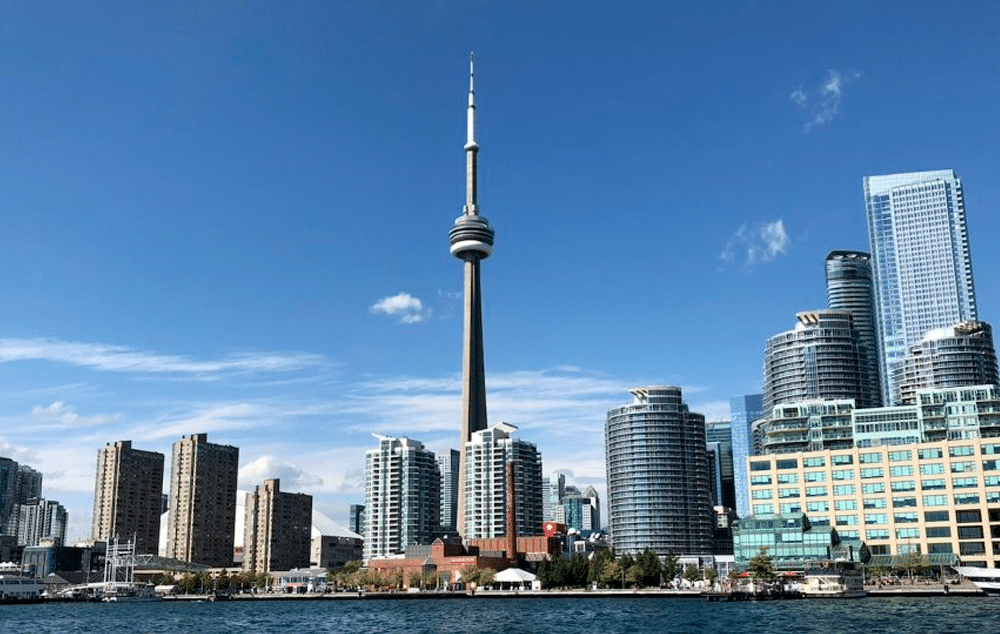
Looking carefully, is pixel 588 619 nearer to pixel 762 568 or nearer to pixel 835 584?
pixel 835 584

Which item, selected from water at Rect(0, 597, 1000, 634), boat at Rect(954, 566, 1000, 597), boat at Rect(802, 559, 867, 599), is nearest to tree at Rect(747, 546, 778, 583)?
boat at Rect(802, 559, 867, 599)

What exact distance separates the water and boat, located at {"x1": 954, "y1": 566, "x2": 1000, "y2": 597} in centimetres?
913

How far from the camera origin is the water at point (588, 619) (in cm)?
11525

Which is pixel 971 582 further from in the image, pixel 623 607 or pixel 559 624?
pixel 559 624

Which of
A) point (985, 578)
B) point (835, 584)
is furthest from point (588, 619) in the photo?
point (985, 578)

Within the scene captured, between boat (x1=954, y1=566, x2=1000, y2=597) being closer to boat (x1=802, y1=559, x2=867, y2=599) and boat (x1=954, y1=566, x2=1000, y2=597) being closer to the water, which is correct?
the water

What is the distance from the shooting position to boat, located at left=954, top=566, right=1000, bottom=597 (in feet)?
582

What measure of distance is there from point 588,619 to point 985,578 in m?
86.3

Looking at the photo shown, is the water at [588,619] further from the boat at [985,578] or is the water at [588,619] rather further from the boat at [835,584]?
the boat at [985,578]

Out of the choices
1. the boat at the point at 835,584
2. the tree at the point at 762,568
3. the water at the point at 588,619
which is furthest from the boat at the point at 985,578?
the tree at the point at 762,568

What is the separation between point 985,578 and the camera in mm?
181250

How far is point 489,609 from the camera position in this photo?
6806 inches

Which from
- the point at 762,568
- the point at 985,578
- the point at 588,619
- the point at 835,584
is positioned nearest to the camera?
the point at 588,619

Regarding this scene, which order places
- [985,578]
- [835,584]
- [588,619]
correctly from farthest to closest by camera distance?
[985,578], [835,584], [588,619]
